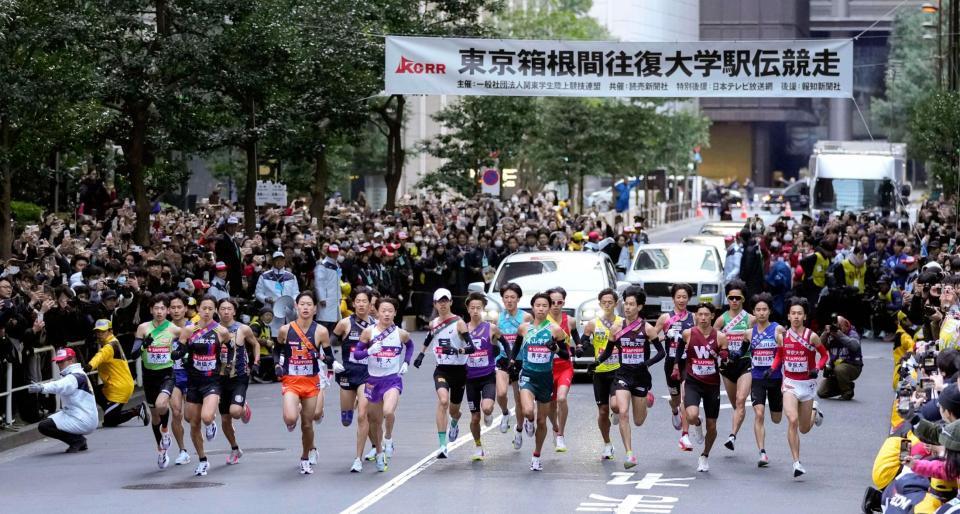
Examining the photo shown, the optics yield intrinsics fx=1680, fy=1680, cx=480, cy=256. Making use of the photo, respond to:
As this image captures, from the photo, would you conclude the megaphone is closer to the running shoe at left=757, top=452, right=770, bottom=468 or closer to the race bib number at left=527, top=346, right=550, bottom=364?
the race bib number at left=527, top=346, right=550, bottom=364

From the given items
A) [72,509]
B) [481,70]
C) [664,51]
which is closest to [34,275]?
[72,509]

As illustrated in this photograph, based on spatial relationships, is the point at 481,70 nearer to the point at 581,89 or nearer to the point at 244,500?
the point at 581,89

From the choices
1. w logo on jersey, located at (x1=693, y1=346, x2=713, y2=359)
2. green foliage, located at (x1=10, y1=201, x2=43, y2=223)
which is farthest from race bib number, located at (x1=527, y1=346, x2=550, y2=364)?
green foliage, located at (x1=10, y1=201, x2=43, y2=223)

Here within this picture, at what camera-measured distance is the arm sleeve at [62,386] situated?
17953mm

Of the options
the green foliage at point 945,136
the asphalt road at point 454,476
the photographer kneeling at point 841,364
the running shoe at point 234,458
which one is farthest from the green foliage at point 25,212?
the green foliage at point 945,136

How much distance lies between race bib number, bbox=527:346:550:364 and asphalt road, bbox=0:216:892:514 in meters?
1.00

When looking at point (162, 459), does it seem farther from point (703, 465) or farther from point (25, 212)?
point (25, 212)

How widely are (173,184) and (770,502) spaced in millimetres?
19933

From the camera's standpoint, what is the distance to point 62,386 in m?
18.1

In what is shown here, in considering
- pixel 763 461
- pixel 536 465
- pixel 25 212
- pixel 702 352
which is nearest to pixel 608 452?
pixel 536 465

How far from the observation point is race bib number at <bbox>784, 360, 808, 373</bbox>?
52.4ft

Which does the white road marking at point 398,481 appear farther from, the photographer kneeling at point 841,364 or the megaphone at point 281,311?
the megaphone at point 281,311

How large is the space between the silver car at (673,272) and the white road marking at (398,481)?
500 inches

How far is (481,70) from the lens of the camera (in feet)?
92.2
